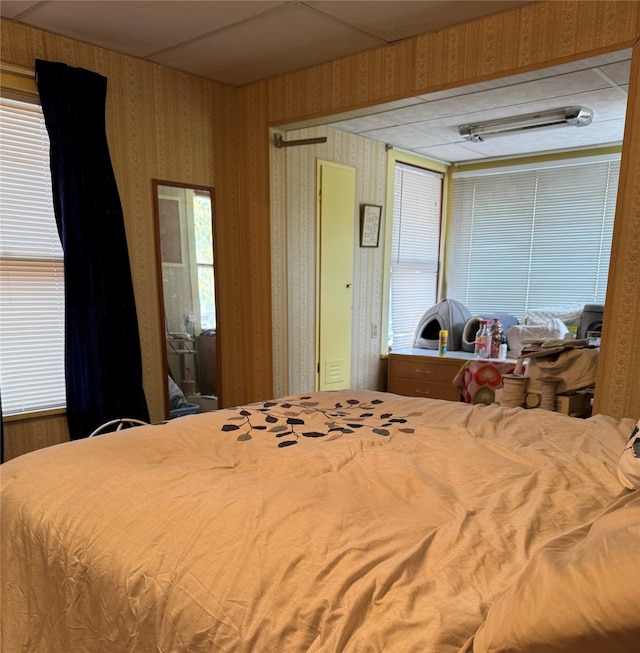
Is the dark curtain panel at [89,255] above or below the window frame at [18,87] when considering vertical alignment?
below

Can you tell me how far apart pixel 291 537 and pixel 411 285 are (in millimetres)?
3996

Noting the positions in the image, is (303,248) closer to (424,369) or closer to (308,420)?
(424,369)

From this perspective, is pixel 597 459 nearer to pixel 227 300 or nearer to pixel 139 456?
pixel 139 456

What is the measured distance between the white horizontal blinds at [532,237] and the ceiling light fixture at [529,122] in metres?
0.93

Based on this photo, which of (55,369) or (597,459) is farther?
(55,369)

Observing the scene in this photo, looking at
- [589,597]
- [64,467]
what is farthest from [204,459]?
[589,597]

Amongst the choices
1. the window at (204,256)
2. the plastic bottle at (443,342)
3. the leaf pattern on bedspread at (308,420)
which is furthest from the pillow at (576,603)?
the plastic bottle at (443,342)

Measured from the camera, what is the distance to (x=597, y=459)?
1.38 m

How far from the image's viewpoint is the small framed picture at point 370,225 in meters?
4.04

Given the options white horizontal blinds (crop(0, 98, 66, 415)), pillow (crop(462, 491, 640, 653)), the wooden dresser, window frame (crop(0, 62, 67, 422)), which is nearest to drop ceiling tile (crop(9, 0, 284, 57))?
window frame (crop(0, 62, 67, 422))

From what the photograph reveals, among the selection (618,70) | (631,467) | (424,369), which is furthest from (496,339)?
(631,467)

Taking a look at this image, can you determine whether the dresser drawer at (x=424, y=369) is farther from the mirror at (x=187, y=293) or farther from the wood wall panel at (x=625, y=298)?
the wood wall panel at (x=625, y=298)

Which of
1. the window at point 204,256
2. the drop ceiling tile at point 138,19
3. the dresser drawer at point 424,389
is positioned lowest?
the dresser drawer at point 424,389

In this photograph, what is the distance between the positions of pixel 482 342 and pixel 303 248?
1.63 metres
